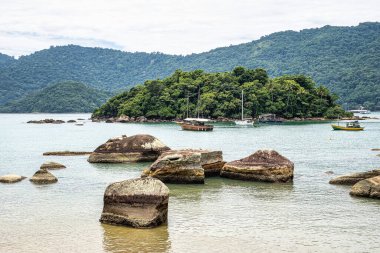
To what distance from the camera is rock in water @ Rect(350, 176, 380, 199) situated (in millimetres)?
25547

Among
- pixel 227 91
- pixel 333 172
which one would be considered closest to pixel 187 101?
pixel 227 91

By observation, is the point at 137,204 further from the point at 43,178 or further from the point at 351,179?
the point at 351,179

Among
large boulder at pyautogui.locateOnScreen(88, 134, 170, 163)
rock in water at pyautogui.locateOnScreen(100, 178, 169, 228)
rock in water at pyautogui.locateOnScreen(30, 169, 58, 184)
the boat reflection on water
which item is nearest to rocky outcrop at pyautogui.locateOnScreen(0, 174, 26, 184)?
rock in water at pyautogui.locateOnScreen(30, 169, 58, 184)

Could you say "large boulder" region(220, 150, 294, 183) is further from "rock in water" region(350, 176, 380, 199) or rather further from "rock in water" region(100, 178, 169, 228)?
"rock in water" region(100, 178, 169, 228)

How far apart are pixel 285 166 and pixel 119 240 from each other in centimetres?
1559

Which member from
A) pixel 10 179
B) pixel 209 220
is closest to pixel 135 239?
pixel 209 220

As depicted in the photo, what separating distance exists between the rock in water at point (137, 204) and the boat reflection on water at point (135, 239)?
1.08 ft

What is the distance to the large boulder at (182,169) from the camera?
1200 inches

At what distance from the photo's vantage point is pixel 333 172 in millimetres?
36750

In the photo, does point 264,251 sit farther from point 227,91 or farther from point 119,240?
point 227,91

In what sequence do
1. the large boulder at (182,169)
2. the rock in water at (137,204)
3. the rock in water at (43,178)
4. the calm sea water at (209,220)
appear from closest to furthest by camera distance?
the calm sea water at (209,220)
the rock in water at (137,204)
the large boulder at (182,169)
the rock in water at (43,178)

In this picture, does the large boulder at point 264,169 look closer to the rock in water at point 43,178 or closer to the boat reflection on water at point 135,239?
the rock in water at point 43,178

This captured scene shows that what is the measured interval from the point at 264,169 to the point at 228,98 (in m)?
137

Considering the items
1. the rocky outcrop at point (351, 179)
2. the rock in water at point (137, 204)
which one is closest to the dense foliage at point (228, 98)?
the rocky outcrop at point (351, 179)
